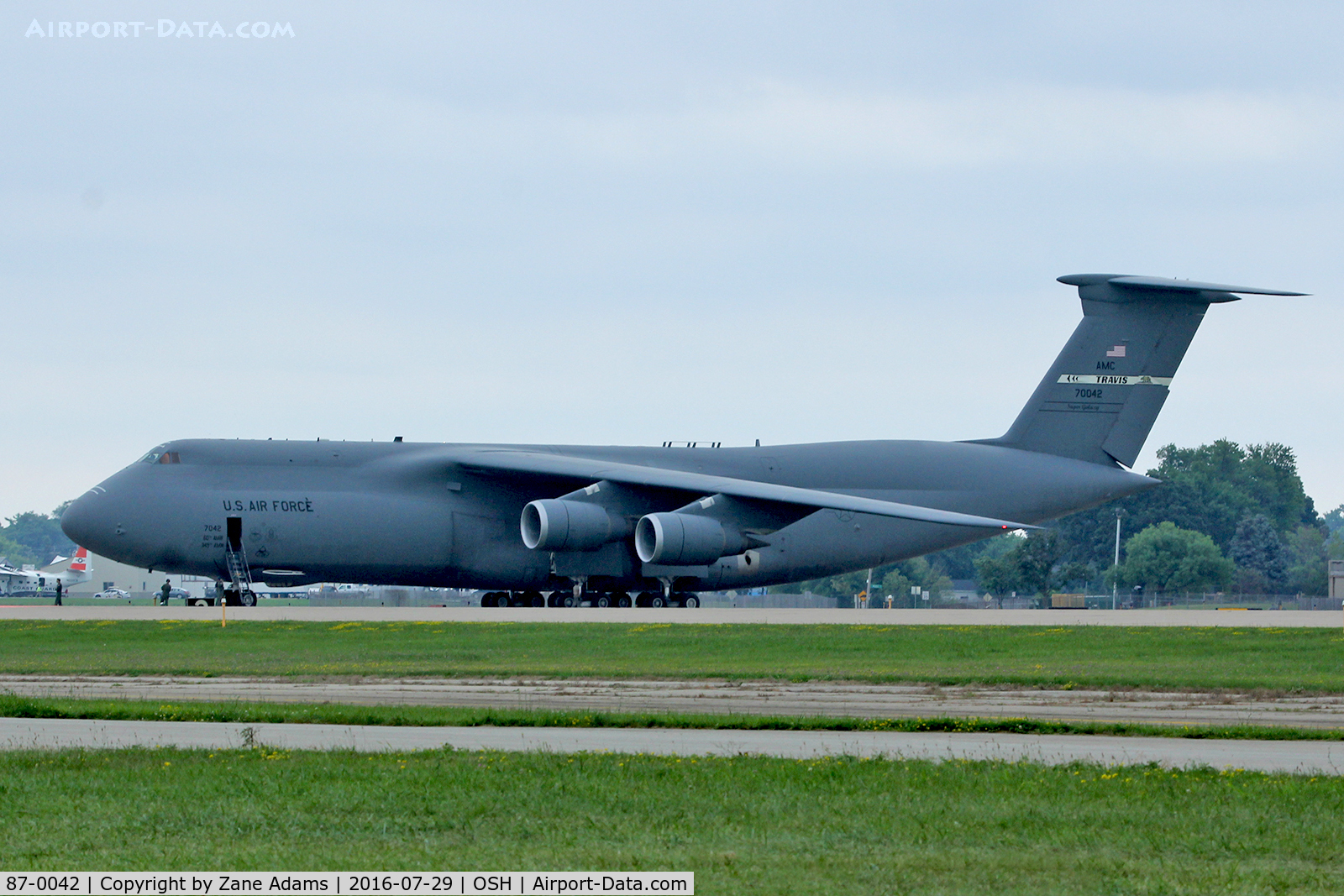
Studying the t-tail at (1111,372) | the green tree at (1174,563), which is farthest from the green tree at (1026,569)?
the t-tail at (1111,372)

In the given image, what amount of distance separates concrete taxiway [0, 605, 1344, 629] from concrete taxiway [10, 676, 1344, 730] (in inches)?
505

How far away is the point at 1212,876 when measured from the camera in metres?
7.80

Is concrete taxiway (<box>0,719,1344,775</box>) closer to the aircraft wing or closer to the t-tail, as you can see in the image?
the aircraft wing

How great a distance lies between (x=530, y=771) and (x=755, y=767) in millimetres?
1527

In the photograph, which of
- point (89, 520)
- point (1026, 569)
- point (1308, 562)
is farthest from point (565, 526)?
point (1308, 562)

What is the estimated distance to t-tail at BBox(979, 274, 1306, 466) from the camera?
46.1 m

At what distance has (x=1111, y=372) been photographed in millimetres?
46562

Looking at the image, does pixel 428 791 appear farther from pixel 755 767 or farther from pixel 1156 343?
pixel 1156 343

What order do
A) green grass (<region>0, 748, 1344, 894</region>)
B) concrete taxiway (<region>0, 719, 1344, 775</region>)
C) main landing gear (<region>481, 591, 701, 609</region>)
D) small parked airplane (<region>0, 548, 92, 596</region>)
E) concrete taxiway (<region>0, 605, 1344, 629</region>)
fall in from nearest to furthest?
green grass (<region>0, 748, 1344, 894</region>)
concrete taxiway (<region>0, 719, 1344, 775</region>)
concrete taxiway (<region>0, 605, 1344, 629</region>)
main landing gear (<region>481, 591, 701, 609</region>)
small parked airplane (<region>0, 548, 92, 596</region>)

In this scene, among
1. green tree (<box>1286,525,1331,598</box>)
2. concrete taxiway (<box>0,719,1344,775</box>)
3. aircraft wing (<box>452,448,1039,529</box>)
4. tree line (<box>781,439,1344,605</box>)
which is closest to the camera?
concrete taxiway (<box>0,719,1344,775</box>)

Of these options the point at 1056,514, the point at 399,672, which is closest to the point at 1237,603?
the point at 1056,514

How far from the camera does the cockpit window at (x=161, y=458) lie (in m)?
39.0
